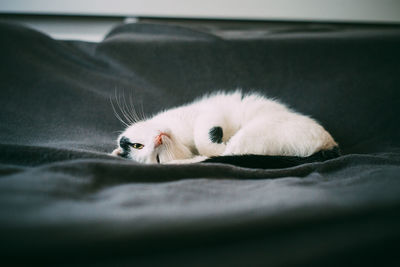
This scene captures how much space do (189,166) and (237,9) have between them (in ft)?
4.81

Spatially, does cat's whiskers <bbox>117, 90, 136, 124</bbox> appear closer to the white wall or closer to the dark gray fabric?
the dark gray fabric

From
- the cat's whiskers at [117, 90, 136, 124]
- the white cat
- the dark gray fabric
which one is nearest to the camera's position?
the dark gray fabric

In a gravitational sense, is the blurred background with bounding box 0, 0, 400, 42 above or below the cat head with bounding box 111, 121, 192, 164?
above

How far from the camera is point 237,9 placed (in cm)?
180

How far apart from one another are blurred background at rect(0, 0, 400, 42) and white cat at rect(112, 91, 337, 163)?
82 cm

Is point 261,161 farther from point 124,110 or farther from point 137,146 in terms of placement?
point 124,110

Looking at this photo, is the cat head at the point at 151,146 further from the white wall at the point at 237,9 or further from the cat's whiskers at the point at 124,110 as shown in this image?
the white wall at the point at 237,9

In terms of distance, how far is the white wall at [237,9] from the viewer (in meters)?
1.75

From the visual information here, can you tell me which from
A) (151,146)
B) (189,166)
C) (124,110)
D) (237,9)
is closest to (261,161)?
(189,166)

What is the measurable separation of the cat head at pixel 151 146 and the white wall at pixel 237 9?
3.57ft

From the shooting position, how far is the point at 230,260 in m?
0.43

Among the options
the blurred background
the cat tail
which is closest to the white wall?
the blurred background

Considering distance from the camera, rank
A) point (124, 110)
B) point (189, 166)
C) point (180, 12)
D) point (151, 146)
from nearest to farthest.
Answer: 1. point (189, 166)
2. point (151, 146)
3. point (124, 110)
4. point (180, 12)

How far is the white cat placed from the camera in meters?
0.92
